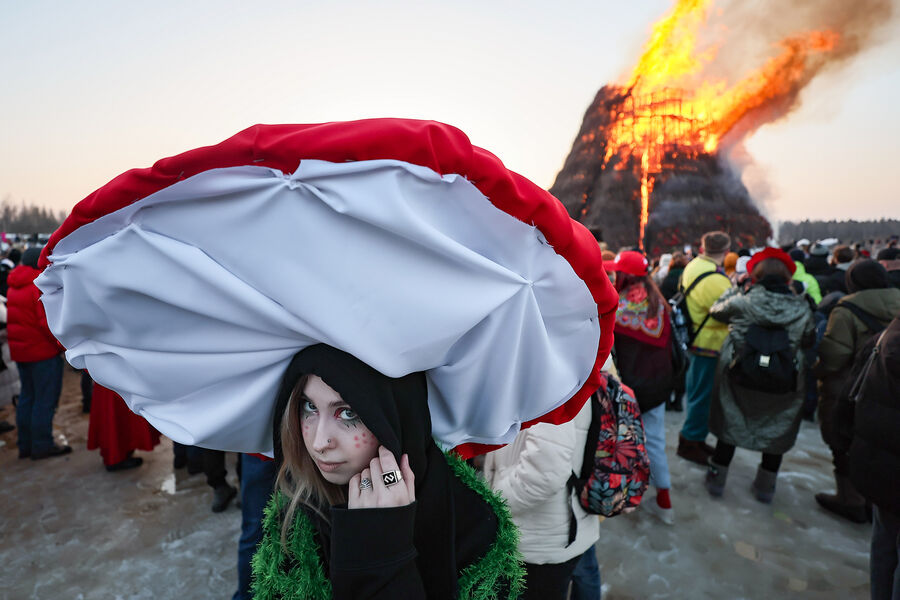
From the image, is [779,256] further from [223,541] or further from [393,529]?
[223,541]

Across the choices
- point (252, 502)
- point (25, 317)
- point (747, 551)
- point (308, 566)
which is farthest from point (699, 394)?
point (25, 317)

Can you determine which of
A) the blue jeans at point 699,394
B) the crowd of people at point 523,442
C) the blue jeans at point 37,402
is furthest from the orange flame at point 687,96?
the blue jeans at point 37,402

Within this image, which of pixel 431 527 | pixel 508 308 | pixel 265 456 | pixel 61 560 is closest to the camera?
pixel 508 308

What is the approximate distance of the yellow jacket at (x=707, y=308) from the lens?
14.8 ft

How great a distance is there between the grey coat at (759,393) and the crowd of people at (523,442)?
0.5 inches

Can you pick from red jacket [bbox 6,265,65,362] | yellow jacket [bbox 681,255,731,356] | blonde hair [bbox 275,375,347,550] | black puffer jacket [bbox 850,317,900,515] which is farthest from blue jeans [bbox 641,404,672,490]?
red jacket [bbox 6,265,65,362]

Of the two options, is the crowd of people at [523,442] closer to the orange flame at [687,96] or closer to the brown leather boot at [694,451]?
the brown leather boot at [694,451]

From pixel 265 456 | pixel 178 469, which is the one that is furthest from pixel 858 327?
pixel 178 469

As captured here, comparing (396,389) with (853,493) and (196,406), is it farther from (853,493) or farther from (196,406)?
(853,493)

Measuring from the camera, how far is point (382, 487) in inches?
35.1

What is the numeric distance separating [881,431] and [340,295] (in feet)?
9.22

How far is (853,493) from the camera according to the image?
3.67m

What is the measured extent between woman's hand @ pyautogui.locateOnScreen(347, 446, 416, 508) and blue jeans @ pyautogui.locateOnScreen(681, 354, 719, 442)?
4552mm

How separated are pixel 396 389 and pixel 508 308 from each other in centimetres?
27
